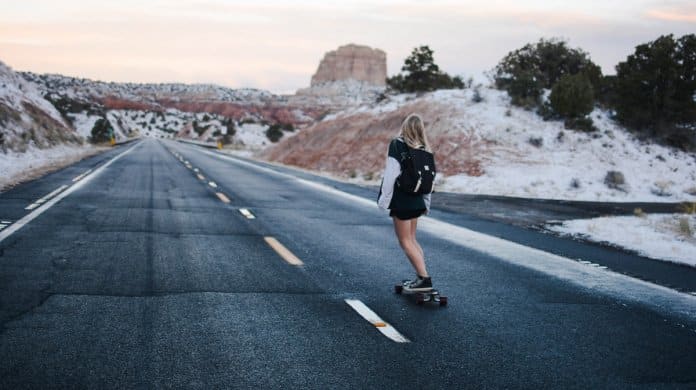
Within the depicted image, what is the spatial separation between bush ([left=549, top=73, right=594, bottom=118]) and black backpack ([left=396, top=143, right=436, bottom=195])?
24.9 m

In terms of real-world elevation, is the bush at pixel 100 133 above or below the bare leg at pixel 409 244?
below

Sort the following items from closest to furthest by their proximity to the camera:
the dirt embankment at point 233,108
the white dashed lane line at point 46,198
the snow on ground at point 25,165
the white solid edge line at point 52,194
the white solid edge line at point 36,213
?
1. the white solid edge line at point 36,213
2. the white dashed lane line at point 46,198
3. the white solid edge line at point 52,194
4. the snow on ground at point 25,165
5. the dirt embankment at point 233,108

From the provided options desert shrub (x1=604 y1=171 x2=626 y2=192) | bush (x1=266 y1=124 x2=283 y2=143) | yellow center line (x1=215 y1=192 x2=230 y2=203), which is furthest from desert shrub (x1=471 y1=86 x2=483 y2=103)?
bush (x1=266 y1=124 x2=283 y2=143)

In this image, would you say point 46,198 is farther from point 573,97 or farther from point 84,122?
point 84,122

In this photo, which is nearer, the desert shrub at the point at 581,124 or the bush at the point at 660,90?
the bush at the point at 660,90

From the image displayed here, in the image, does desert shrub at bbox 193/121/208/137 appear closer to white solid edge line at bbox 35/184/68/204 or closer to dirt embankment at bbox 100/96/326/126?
dirt embankment at bbox 100/96/326/126

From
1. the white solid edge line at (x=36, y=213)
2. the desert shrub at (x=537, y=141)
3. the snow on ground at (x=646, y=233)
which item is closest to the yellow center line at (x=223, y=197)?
the white solid edge line at (x=36, y=213)

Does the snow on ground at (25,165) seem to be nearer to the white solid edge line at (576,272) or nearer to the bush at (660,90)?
the white solid edge line at (576,272)

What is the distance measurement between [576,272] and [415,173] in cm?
349

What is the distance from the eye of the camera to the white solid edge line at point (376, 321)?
17.2ft

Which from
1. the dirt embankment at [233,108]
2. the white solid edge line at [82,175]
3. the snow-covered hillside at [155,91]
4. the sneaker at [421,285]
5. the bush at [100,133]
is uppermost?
the snow-covered hillside at [155,91]

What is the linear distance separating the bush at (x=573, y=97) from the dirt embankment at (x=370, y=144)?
4.22 meters

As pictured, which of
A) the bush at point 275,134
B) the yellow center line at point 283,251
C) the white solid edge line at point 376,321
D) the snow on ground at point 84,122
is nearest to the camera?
the white solid edge line at point 376,321

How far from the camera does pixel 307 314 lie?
584cm
